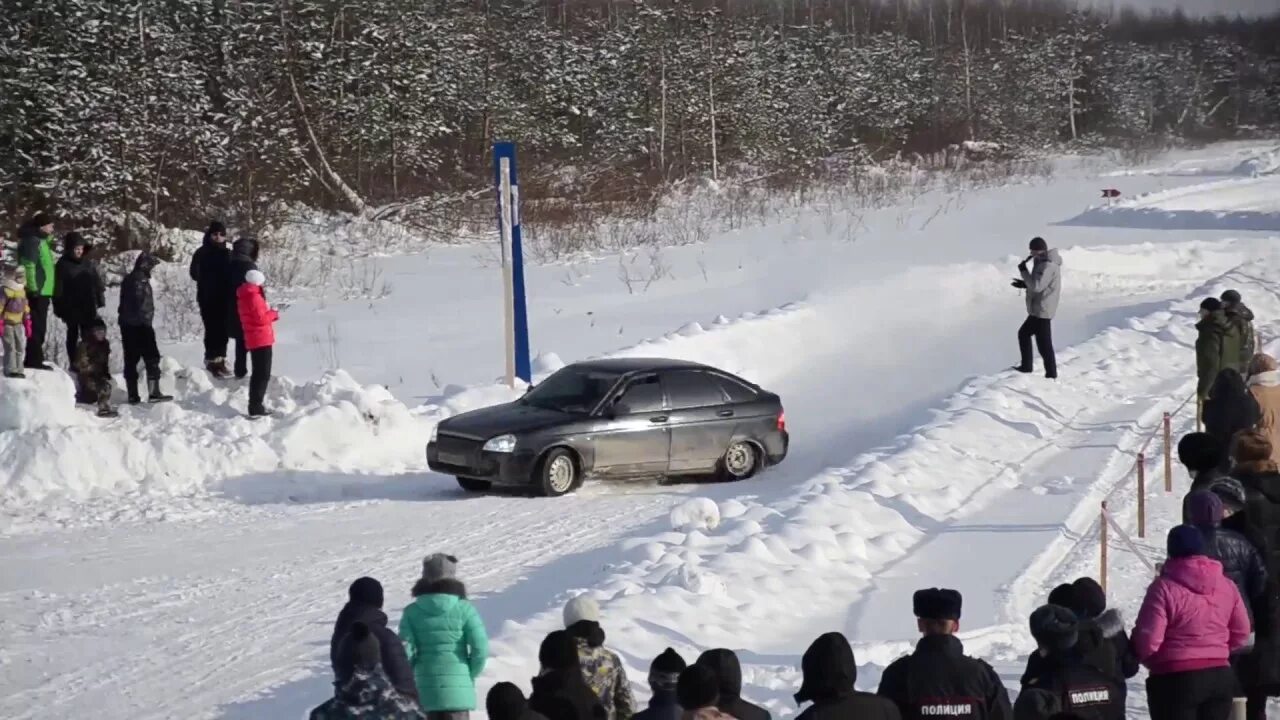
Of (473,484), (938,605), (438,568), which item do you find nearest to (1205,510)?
(938,605)

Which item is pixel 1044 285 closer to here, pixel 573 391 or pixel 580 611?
pixel 573 391

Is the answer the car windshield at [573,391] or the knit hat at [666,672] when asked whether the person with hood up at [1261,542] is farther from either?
the car windshield at [573,391]

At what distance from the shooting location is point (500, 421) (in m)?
15.6

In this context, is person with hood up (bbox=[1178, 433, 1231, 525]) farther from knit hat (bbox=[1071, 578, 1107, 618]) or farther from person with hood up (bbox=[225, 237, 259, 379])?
person with hood up (bbox=[225, 237, 259, 379])

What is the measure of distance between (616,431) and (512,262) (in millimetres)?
6343

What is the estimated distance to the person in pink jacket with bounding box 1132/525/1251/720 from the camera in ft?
22.9

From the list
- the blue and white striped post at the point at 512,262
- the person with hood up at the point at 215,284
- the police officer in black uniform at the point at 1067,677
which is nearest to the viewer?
the police officer in black uniform at the point at 1067,677

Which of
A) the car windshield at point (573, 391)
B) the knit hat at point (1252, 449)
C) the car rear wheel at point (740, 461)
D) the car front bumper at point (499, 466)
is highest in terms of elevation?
the knit hat at point (1252, 449)

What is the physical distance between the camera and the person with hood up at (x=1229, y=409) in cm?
1166

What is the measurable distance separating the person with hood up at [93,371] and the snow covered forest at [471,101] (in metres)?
22.0

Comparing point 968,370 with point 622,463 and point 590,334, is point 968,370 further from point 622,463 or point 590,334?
point 622,463

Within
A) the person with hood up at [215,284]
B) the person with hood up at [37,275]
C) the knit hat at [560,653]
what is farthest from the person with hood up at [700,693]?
the person with hood up at [37,275]

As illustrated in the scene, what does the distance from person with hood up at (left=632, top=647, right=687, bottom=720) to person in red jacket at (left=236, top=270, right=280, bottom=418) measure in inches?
467

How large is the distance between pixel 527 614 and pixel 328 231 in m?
34.0
